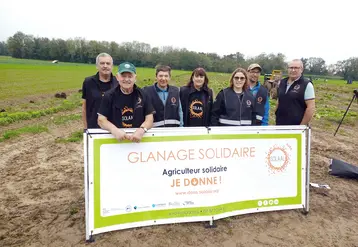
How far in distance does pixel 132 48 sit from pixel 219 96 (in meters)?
93.3

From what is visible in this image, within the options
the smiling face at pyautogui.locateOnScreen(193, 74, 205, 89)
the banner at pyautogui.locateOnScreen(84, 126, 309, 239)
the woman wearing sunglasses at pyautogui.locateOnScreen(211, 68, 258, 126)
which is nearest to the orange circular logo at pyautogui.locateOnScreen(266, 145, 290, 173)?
the banner at pyautogui.locateOnScreen(84, 126, 309, 239)

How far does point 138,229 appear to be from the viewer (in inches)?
145

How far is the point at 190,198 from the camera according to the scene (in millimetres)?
3814

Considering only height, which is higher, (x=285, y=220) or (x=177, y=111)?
(x=177, y=111)

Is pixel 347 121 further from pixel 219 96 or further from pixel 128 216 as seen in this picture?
pixel 128 216

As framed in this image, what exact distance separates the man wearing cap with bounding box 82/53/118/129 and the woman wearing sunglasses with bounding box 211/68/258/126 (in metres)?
1.71

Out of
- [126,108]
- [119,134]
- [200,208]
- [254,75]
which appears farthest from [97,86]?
[254,75]

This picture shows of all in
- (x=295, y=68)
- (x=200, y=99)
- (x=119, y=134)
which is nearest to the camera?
(x=119, y=134)

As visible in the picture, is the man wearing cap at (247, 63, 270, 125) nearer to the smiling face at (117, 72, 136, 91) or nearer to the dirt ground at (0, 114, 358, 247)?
the dirt ground at (0, 114, 358, 247)

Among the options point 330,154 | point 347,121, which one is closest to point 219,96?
point 330,154

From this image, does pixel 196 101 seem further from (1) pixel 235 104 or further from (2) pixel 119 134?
(2) pixel 119 134

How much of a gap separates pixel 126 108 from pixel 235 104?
5.68 feet

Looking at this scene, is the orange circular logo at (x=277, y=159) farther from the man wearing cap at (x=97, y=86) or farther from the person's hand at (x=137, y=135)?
the man wearing cap at (x=97, y=86)

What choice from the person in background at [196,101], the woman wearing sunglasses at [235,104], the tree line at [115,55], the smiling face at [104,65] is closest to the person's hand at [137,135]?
the person in background at [196,101]
